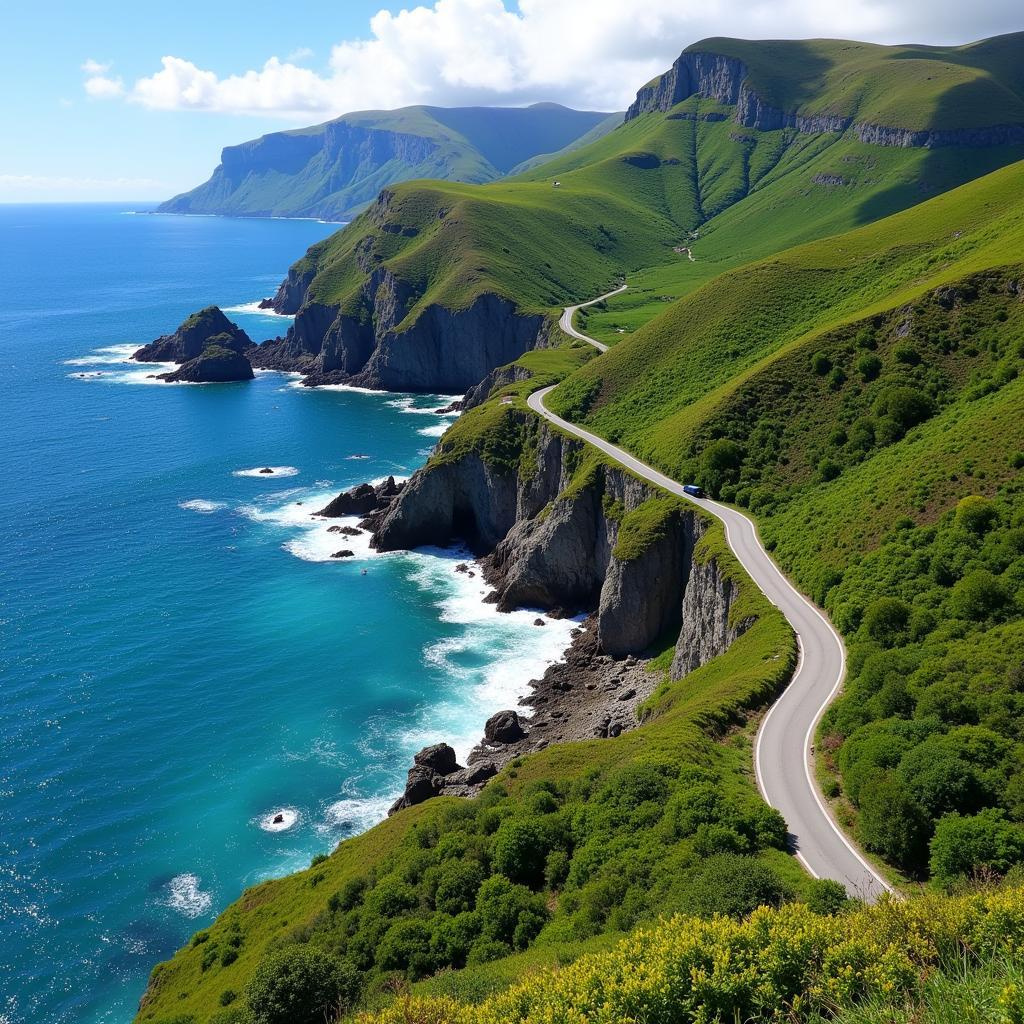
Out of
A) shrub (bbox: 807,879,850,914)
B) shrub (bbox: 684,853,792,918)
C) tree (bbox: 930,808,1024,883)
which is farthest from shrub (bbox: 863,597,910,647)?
shrub (bbox: 807,879,850,914)

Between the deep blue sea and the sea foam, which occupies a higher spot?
the deep blue sea

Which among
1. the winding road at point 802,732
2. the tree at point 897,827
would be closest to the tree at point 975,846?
the tree at point 897,827

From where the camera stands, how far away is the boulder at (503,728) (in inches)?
2381

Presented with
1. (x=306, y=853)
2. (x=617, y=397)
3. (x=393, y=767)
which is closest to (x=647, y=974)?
(x=306, y=853)

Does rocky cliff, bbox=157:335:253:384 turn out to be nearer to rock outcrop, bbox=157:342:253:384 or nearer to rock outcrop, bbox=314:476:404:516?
rock outcrop, bbox=157:342:253:384

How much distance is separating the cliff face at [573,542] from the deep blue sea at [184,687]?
185 inches

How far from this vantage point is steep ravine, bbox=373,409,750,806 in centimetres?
6003

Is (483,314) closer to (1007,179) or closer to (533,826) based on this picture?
(1007,179)

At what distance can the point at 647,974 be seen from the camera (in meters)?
19.4

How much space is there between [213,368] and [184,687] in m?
132

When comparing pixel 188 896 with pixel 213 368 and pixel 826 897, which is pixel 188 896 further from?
pixel 213 368

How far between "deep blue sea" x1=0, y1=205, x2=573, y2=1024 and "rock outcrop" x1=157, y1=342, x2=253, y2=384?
58.8 metres

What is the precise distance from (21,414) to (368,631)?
109 m

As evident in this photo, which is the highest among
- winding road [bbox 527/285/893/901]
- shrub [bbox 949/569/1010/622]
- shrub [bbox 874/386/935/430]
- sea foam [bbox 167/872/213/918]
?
shrub [bbox 874/386/935/430]
